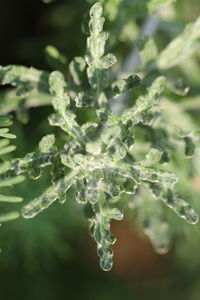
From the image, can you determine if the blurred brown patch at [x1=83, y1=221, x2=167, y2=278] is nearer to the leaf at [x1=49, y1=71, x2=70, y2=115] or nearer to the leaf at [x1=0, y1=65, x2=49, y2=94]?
the leaf at [x1=0, y1=65, x2=49, y2=94]

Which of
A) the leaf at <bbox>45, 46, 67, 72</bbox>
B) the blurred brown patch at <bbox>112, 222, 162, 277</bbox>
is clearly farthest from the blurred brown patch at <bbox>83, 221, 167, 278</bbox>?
the leaf at <bbox>45, 46, 67, 72</bbox>

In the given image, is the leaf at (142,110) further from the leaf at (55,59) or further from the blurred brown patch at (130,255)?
the blurred brown patch at (130,255)

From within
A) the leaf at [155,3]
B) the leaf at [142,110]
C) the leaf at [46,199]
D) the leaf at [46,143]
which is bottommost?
the leaf at [46,199]

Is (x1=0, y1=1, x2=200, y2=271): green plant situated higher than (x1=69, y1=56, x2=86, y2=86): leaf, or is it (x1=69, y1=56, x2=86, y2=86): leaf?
(x1=69, y1=56, x2=86, y2=86): leaf

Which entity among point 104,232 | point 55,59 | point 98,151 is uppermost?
point 55,59

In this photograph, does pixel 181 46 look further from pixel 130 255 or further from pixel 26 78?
pixel 130 255

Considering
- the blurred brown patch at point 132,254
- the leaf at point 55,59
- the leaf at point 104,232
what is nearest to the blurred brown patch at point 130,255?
the blurred brown patch at point 132,254

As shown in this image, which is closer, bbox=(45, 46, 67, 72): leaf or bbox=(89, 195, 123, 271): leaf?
bbox=(89, 195, 123, 271): leaf

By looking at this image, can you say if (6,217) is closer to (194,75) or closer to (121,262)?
(194,75)

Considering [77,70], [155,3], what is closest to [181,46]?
[155,3]

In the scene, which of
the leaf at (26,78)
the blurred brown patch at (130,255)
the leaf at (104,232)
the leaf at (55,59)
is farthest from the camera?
the blurred brown patch at (130,255)

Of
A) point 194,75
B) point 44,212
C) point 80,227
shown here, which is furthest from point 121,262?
point 194,75
